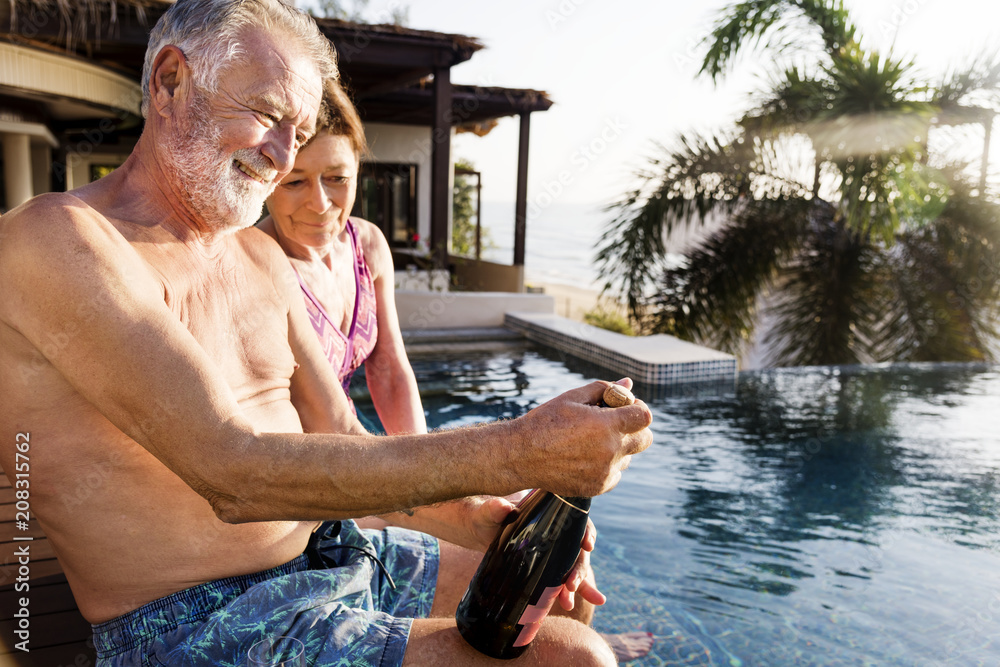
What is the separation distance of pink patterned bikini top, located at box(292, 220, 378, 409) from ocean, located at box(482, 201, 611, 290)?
2433 cm

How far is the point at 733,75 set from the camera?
→ 9.70 m

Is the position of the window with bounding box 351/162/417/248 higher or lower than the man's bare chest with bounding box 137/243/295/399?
higher

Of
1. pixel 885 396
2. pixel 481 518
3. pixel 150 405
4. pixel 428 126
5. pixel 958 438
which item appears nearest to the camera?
pixel 150 405

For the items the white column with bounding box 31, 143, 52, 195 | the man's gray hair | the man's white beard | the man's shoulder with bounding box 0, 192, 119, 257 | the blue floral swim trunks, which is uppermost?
the white column with bounding box 31, 143, 52, 195

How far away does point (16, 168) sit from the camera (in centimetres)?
1113

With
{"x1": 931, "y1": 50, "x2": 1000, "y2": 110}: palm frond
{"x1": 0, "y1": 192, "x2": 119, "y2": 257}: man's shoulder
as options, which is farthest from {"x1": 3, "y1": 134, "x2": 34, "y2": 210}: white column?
{"x1": 931, "y1": 50, "x2": 1000, "y2": 110}: palm frond

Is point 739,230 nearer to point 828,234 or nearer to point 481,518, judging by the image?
point 828,234

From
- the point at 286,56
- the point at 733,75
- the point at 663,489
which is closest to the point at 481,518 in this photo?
the point at 286,56

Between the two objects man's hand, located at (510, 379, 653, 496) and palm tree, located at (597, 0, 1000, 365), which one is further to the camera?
palm tree, located at (597, 0, 1000, 365)

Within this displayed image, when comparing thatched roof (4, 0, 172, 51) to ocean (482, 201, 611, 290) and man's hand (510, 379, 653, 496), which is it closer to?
man's hand (510, 379, 653, 496)

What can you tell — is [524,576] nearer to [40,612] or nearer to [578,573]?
[578,573]

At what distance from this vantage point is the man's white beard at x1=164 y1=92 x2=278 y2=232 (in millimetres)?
1433

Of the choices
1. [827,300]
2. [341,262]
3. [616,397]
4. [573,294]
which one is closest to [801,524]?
[341,262]

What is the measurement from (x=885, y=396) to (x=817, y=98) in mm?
3999
